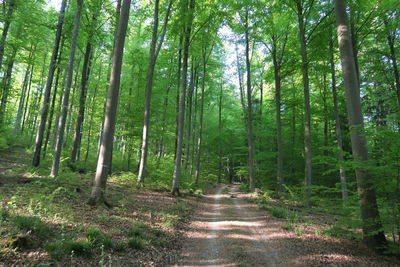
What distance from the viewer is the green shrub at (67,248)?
12.3 feet

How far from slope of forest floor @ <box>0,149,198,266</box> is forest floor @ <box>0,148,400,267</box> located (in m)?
0.01

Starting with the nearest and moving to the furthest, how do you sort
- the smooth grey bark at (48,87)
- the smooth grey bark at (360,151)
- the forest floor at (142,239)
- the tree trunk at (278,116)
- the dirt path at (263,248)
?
the forest floor at (142,239) < the dirt path at (263,248) < the smooth grey bark at (360,151) < the smooth grey bark at (48,87) < the tree trunk at (278,116)

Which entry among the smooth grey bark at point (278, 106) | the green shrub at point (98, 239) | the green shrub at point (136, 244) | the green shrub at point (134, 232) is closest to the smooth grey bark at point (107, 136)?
the green shrub at point (134, 232)

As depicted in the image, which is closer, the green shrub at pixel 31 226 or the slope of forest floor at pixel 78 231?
the slope of forest floor at pixel 78 231

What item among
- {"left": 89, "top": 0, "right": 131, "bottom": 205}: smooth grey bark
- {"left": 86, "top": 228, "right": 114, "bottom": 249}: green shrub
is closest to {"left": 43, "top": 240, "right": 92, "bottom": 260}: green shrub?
{"left": 86, "top": 228, "right": 114, "bottom": 249}: green shrub

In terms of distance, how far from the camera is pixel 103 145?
758 centimetres

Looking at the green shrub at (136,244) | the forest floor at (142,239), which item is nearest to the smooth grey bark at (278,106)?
the forest floor at (142,239)

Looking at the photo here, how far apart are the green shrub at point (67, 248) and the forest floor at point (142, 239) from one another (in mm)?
15

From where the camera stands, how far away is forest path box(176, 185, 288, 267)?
4969mm

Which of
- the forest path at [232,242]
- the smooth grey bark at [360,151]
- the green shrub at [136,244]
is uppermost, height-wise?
the smooth grey bark at [360,151]

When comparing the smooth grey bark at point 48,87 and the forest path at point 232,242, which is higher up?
the smooth grey bark at point 48,87

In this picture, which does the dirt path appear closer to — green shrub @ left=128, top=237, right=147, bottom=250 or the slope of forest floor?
the slope of forest floor

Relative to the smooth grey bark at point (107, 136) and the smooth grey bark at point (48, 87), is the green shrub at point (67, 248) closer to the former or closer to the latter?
the smooth grey bark at point (107, 136)

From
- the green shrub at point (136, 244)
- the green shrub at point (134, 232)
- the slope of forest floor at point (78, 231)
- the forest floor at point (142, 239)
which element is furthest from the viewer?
the green shrub at point (134, 232)
